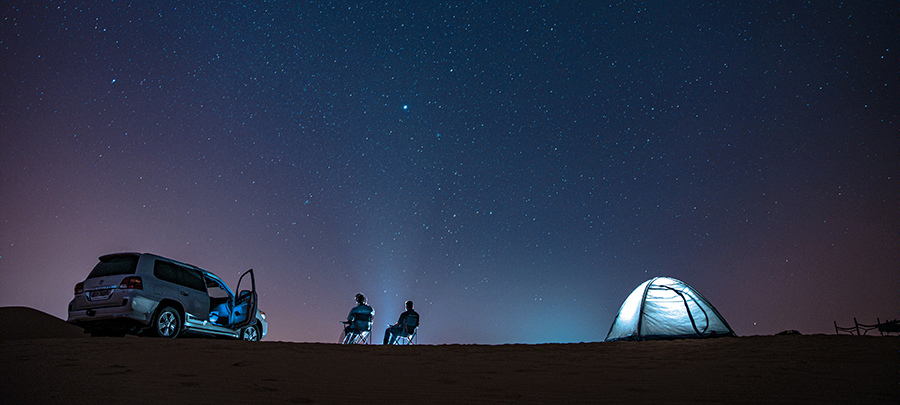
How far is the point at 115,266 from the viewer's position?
862 centimetres

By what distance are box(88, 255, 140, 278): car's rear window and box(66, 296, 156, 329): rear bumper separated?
58 centimetres

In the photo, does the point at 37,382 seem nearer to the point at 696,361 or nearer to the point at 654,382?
the point at 654,382

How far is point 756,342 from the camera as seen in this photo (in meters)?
7.93

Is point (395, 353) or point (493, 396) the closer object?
point (493, 396)

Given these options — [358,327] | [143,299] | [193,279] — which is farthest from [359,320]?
[143,299]

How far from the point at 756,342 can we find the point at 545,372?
5005 millimetres

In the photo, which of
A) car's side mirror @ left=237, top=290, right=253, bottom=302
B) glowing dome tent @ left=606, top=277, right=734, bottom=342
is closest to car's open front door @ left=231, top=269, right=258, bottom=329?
car's side mirror @ left=237, top=290, right=253, bottom=302

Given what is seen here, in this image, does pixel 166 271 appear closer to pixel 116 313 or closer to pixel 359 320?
pixel 116 313

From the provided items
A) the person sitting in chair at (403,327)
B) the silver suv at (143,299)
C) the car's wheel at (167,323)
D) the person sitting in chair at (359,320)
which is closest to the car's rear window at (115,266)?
the silver suv at (143,299)

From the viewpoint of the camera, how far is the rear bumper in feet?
26.8

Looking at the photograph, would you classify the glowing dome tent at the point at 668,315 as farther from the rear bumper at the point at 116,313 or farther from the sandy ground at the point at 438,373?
the rear bumper at the point at 116,313

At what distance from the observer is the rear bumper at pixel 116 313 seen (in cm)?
816

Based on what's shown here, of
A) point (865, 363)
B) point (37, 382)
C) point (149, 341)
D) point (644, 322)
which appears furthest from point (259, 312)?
point (865, 363)

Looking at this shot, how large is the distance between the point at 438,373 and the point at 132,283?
6496 mm
